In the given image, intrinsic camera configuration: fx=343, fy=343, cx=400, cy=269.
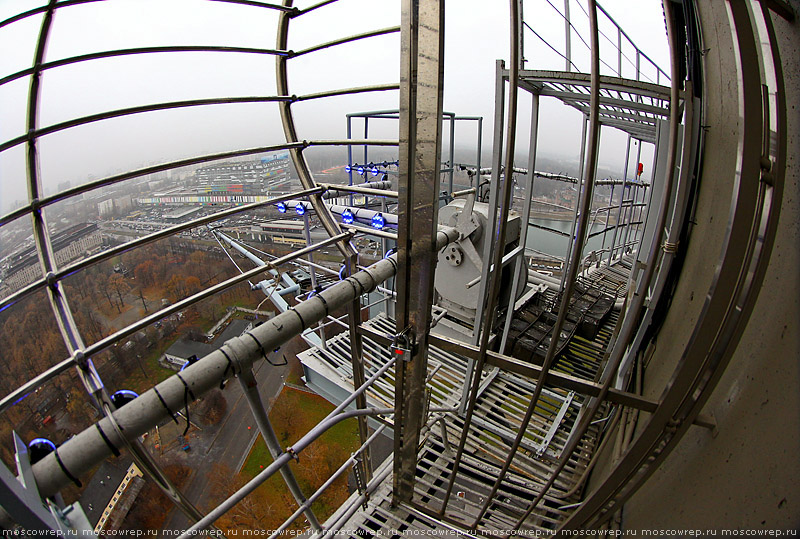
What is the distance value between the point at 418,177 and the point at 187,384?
33.6 inches

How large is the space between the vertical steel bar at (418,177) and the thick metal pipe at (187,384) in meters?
0.16

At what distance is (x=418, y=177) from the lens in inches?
43.4

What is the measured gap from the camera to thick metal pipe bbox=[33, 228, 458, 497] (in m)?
0.68

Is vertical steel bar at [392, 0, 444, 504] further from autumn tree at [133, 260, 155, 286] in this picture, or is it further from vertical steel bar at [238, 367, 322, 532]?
autumn tree at [133, 260, 155, 286]

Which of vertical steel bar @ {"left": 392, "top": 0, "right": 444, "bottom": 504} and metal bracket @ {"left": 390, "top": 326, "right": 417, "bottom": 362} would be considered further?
metal bracket @ {"left": 390, "top": 326, "right": 417, "bottom": 362}

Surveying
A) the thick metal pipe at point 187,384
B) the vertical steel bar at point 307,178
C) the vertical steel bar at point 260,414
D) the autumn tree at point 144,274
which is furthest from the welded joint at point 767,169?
the autumn tree at point 144,274

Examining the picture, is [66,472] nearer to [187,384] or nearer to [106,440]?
[106,440]

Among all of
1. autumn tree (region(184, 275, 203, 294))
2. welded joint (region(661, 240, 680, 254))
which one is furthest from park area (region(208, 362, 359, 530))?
welded joint (region(661, 240, 680, 254))

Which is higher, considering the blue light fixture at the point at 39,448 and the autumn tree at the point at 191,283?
the blue light fixture at the point at 39,448

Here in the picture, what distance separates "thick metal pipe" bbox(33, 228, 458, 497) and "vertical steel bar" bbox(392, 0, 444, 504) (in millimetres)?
159

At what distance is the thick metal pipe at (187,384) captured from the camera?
0.68 metres

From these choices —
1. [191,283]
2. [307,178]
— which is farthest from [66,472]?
[191,283]

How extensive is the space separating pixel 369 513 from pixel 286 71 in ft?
7.01

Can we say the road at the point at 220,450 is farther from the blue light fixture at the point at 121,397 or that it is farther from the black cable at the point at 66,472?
the black cable at the point at 66,472
